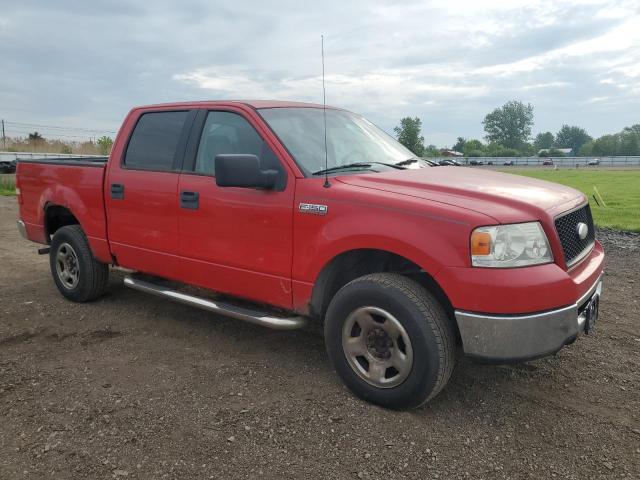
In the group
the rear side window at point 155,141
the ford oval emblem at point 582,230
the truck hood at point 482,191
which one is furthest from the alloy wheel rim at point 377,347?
the rear side window at point 155,141

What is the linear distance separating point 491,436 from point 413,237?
1.19m

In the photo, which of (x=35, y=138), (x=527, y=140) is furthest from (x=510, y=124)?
(x=35, y=138)

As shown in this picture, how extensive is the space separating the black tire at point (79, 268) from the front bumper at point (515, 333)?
3776 mm

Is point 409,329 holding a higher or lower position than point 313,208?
lower

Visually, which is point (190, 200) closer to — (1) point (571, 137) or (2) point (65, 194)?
(2) point (65, 194)

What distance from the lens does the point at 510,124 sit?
442 feet

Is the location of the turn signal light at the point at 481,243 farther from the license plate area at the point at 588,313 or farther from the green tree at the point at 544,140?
the green tree at the point at 544,140

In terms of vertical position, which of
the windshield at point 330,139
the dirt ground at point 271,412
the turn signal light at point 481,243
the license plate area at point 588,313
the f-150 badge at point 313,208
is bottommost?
the dirt ground at point 271,412

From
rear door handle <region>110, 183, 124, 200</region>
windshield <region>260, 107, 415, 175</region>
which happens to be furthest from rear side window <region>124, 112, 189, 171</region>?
windshield <region>260, 107, 415, 175</region>

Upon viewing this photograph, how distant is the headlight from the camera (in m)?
2.86

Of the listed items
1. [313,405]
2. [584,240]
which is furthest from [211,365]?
[584,240]

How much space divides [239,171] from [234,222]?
55 centimetres

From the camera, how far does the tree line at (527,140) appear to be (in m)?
109

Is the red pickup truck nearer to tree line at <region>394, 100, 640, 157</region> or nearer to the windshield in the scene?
the windshield
